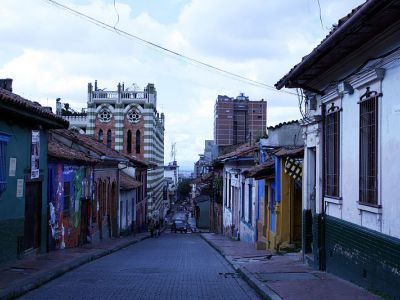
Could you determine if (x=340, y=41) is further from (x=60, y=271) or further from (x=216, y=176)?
(x=216, y=176)

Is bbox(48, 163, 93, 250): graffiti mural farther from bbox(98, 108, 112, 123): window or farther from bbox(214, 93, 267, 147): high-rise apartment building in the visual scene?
bbox(214, 93, 267, 147): high-rise apartment building

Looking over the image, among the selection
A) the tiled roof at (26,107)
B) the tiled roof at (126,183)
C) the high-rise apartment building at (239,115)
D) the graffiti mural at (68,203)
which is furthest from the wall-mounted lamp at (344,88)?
the high-rise apartment building at (239,115)

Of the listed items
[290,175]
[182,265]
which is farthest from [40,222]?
[290,175]

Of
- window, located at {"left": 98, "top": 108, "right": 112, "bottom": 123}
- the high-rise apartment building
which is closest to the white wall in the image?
window, located at {"left": 98, "top": 108, "right": 112, "bottom": 123}

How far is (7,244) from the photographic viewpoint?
13477 millimetres

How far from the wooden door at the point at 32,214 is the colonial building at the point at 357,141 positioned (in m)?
7.39

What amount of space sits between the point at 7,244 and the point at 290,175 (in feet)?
27.4

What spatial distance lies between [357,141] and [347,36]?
1.96 meters

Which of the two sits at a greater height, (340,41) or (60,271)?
(340,41)

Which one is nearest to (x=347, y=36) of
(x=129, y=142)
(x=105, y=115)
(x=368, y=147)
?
(x=368, y=147)

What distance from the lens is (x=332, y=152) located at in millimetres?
11734

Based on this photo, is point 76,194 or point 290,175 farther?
point 76,194

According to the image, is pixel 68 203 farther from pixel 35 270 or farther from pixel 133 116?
pixel 133 116

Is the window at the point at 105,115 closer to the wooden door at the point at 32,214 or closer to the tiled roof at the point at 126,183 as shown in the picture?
the tiled roof at the point at 126,183
